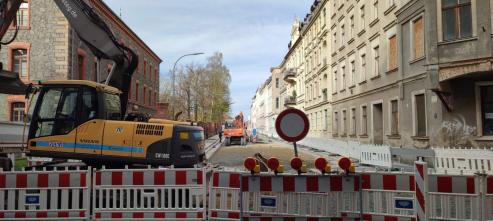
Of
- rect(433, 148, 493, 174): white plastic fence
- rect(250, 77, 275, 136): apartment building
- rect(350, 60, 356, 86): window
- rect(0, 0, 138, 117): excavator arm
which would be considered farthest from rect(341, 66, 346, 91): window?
rect(250, 77, 275, 136): apartment building

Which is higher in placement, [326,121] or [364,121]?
[326,121]

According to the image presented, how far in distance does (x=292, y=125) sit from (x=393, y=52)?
19.3 metres

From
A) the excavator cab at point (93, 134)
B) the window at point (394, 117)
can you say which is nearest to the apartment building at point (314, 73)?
the window at point (394, 117)

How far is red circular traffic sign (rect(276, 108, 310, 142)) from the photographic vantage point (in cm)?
655

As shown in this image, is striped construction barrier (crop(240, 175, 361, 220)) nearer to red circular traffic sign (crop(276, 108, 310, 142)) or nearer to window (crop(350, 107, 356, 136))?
red circular traffic sign (crop(276, 108, 310, 142))

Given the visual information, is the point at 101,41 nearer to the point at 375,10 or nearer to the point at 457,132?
the point at 457,132

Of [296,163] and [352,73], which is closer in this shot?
[296,163]

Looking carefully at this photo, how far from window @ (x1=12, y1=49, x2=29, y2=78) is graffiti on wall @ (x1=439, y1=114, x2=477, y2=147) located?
78.5ft

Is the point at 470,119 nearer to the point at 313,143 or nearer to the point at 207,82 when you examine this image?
the point at 313,143

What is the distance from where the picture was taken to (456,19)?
57.6 feet

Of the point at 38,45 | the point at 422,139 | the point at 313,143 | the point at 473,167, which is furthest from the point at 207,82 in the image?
the point at 473,167

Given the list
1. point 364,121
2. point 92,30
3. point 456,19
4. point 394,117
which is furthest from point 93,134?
point 364,121

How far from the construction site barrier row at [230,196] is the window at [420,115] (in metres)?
14.8

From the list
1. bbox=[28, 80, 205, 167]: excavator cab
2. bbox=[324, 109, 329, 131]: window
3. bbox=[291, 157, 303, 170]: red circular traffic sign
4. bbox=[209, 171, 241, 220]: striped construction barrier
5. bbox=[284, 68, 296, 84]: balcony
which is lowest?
bbox=[209, 171, 241, 220]: striped construction barrier
